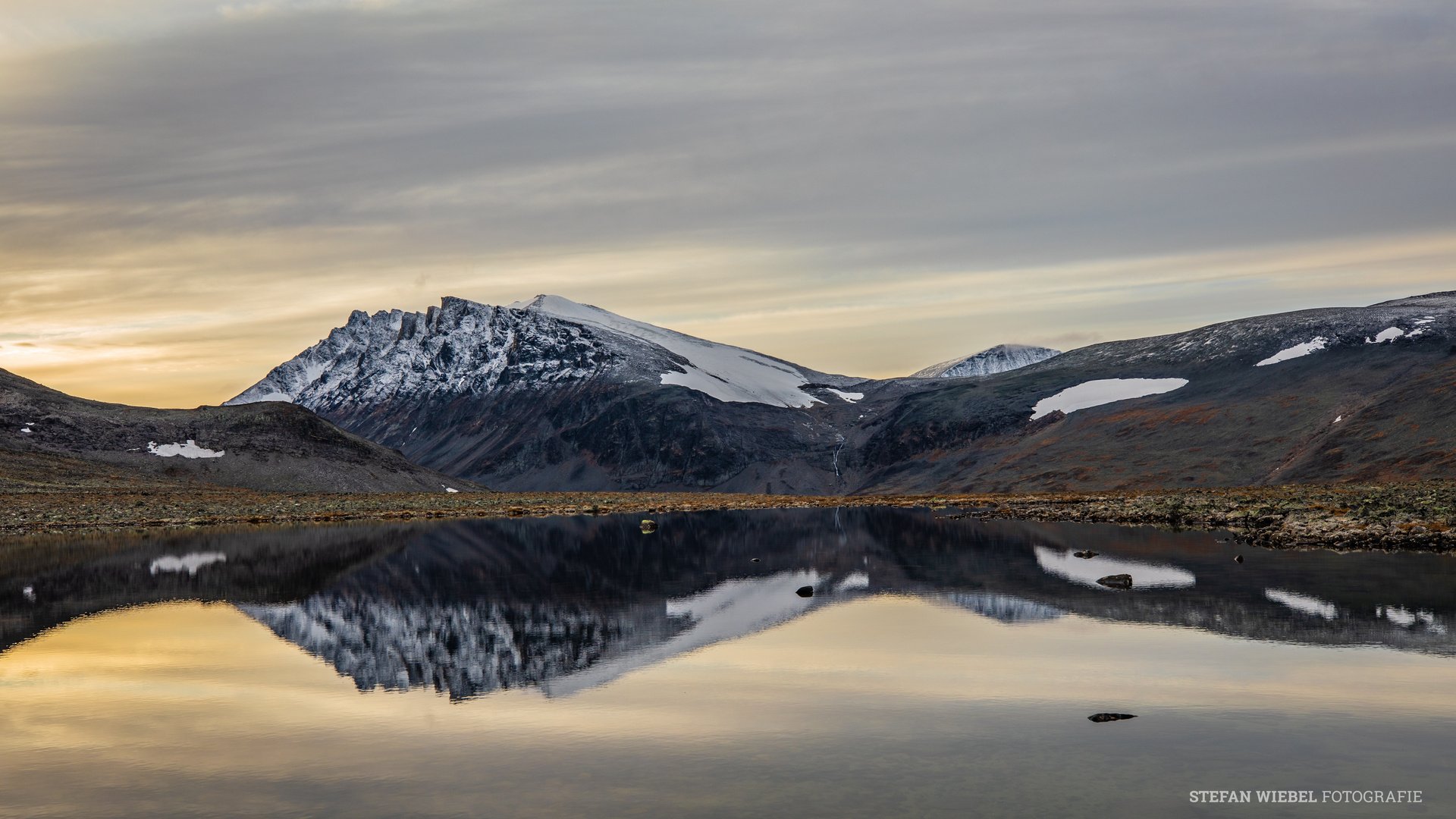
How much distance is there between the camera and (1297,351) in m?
175

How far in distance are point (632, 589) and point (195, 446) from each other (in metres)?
141

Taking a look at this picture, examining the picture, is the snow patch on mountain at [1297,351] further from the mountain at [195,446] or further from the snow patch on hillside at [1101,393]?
the mountain at [195,446]

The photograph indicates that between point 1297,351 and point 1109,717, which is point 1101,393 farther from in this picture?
point 1109,717

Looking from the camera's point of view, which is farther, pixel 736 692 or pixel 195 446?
pixel 195 446

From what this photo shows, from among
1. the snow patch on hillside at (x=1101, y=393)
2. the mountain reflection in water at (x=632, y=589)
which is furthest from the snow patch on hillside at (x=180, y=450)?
the snow patch on hillside at (x=1101, y=393)

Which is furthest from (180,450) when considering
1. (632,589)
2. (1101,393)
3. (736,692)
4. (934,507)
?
(736,692)

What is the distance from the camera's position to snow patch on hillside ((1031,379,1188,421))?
603 ft

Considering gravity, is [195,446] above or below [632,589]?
above

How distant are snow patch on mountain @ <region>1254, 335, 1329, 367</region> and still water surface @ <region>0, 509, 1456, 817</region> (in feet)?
490

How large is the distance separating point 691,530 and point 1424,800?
67.1 meters

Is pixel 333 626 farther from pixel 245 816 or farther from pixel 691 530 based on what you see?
pixel 691 530

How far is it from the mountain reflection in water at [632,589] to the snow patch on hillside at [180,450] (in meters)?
96.7

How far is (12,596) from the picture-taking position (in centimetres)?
3609

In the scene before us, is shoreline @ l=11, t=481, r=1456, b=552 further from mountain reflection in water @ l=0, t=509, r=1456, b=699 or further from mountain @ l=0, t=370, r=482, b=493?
mountain @ l=0, t=370, r=482, b=493
